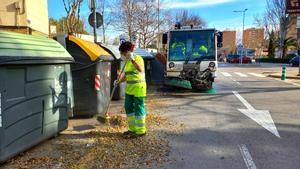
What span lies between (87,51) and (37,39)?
6.29 ft

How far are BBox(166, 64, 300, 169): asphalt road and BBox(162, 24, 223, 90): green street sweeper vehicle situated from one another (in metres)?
1.73

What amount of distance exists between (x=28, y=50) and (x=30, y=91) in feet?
2.13

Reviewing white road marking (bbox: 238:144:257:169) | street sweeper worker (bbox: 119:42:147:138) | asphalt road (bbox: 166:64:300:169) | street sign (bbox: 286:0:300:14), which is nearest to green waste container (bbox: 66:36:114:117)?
street sweeper worker (bbox: 119:42:147:138)

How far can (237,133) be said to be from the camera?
6.52 meters

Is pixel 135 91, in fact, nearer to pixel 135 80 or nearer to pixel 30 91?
pixel 135 80

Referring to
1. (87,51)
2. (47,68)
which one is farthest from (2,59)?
(87,51)

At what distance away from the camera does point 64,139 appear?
6066 millimetres

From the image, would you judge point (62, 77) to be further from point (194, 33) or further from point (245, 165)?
point (194, 33)

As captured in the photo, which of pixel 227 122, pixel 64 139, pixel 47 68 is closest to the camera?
pixel 47 68

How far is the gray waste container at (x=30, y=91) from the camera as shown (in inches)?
177

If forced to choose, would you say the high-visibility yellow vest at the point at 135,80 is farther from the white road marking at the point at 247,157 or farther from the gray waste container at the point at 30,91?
the white road marking at the point at 247,157

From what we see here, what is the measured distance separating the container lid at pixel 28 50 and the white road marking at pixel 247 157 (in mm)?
3568

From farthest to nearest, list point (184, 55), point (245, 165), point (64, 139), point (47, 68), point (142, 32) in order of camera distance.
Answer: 1. point (142, 32)
2. point (184, 55)
3. point (64, 139)
4. point (47, 68)
5. point (245, 165)

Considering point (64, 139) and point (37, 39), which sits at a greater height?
point (37, 39)
